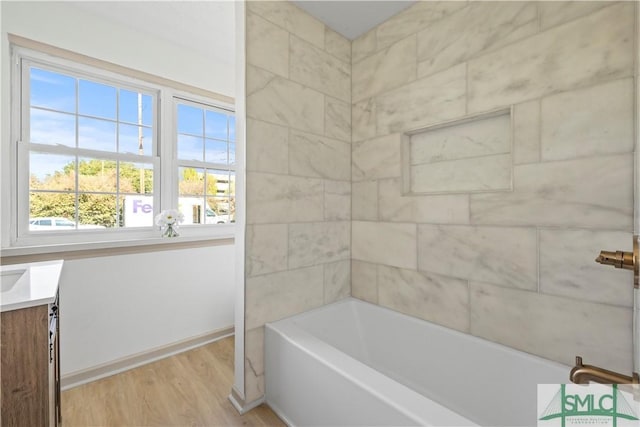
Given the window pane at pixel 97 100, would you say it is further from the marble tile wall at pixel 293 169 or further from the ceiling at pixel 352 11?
the ceiling at pixel 352 11

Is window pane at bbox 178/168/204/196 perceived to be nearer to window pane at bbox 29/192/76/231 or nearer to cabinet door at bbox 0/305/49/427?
window pane at bbox 29/192/76/231

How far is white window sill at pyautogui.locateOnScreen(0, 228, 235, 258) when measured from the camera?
1.71 meters

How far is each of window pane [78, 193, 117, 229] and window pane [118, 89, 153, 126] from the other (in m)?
0.67

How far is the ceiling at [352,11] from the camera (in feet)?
6.16

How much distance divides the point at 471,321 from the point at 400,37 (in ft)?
6.23

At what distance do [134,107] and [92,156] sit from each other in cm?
54

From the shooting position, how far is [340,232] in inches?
86.2

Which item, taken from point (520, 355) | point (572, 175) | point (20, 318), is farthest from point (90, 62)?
point (520, 355)

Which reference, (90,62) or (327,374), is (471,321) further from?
(90,62)

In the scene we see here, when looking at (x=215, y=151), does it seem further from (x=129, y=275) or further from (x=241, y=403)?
(x=241, y=403)

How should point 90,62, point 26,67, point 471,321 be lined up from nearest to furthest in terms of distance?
point 471,321 → point 26,67 → point 90,62

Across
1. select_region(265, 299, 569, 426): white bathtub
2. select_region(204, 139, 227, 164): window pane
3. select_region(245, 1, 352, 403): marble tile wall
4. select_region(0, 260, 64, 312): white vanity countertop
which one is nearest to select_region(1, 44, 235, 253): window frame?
select_region(204, 139, 227, 164): window pane

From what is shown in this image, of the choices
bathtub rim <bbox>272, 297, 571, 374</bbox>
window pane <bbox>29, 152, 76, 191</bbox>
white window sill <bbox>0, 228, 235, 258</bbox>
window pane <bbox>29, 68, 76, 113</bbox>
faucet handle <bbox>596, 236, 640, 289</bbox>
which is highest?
window pane <bbox>29, 68, 76, 113</bbox>

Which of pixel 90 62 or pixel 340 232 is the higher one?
pixel 90 62
